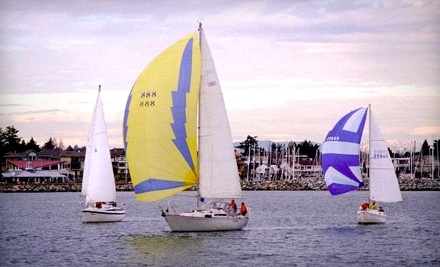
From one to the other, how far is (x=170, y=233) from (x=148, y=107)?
6.85m

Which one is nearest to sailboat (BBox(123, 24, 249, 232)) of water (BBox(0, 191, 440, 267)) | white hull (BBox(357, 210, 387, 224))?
water (BBox(0, 191, 440, 267))

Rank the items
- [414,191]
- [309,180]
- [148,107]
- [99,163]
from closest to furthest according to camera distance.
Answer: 1. [148,107]
2. [99,163]
3. [414,191]
4. [309,180]

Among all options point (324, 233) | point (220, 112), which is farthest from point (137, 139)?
point (324, 233)

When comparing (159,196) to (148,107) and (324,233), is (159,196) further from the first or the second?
(324,233)

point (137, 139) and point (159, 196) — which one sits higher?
Answer: point (137, 139)

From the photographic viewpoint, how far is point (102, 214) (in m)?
57.2

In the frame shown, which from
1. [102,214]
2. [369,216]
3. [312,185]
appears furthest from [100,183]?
[312,185]

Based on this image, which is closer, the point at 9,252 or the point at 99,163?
the point at 9,252

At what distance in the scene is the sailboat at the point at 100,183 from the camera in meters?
57.6

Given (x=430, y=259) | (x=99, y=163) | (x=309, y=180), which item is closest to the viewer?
(x=430, y=259)

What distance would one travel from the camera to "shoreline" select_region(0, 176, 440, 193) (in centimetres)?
15562

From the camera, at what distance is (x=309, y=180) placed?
607ft

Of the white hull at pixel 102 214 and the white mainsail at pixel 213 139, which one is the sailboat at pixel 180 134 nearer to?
the white mainsail at pixel 213 139

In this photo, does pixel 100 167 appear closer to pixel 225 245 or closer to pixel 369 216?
pixel 369 216
